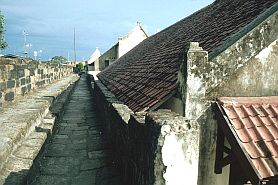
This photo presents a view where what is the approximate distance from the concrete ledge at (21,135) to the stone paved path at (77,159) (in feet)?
1.32

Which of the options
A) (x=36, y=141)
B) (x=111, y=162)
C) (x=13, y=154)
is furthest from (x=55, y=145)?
(x=13, y=154)

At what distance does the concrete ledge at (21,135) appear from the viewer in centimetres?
342

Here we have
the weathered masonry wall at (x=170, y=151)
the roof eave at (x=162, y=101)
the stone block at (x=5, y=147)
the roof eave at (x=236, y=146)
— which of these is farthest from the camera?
the roof eave at (x=162, y=101)

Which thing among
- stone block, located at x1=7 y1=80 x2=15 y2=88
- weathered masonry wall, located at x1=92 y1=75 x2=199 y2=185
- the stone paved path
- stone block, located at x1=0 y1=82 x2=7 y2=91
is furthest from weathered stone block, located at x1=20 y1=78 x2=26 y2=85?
weathered masonry wall, located at x1=92 y1=75 x2=199 y2=185

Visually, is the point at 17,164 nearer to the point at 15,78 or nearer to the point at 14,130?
the point at 14,130

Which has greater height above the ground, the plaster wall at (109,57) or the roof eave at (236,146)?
the plaster wall at (109,57)

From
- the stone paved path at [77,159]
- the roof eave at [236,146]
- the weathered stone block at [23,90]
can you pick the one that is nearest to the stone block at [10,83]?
the weathered stone block at [23,90]

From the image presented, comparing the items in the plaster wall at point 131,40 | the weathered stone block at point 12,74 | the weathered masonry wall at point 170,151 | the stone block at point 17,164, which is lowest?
the stone block at point 17,164

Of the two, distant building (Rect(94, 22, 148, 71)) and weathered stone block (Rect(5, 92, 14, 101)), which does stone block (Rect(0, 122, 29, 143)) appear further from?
distant building (Rect(94, 22, 148, 71))

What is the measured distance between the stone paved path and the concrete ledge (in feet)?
1.32

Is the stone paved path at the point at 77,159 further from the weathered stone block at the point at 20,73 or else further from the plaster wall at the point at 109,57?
the plaster wall at the point at 109,57

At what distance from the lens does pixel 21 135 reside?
4.38m

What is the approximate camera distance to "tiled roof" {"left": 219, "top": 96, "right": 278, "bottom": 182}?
300 centimetres

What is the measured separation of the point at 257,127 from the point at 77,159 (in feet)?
10.9
